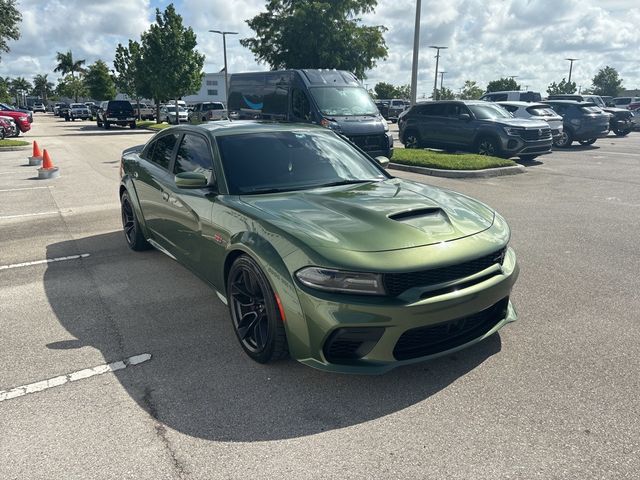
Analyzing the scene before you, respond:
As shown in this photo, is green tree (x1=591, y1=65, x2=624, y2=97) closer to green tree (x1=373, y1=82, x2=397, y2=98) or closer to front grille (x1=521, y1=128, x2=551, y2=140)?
green tree (x1=373, y1=82, x2=397, y2=98)

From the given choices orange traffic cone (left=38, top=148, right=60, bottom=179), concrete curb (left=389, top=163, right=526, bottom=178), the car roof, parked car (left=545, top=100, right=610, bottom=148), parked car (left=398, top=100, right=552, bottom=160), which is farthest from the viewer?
parked car (left=545, top=100, right=610, bottom=148)

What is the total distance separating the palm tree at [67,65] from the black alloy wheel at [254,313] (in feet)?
400

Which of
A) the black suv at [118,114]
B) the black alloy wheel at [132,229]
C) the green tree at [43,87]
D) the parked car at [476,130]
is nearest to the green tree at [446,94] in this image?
the black suv at [118,114]

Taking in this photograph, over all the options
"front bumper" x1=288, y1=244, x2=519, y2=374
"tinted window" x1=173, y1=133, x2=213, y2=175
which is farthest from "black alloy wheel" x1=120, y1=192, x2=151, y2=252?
"front bumper" x1=288, y1=244, x2=519, y2=374

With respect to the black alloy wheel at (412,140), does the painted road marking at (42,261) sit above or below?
below

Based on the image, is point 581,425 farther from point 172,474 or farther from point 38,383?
point 38,383

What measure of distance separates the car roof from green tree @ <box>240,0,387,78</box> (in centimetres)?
2914

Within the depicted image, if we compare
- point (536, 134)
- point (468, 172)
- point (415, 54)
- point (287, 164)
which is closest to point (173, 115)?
point (415, 54)

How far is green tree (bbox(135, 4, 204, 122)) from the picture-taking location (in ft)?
111

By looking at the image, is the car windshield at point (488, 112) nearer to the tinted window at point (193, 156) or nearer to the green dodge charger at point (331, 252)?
the green dodge charger at point (331, 252)

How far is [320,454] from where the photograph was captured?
8.51ft

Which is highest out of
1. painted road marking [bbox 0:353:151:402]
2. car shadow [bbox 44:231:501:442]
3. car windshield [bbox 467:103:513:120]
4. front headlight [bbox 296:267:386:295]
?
car windshield [bbox 467:103:513:120]

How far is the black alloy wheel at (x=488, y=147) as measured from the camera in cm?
1420

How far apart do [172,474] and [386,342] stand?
1.30 metres
